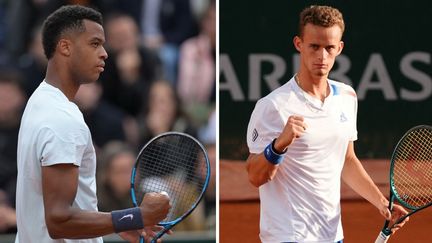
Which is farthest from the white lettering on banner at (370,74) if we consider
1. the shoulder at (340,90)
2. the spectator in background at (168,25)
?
the shoulder at (340,90)

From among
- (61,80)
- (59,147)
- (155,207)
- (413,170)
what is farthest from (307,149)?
(59,147)

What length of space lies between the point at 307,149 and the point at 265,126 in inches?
7.1

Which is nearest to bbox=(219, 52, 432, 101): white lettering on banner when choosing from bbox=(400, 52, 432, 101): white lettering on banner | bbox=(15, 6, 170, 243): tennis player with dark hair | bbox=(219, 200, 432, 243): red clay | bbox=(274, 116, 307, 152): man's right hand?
bbox=(400, 52, 432, 101): white lettering on banner

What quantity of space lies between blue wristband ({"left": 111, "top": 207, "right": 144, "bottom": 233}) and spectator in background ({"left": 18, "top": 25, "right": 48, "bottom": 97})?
317 centimetres

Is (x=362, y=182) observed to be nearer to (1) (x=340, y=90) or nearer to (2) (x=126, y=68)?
(1) (x=340, y=90)

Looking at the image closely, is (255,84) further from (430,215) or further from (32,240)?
(32,240)

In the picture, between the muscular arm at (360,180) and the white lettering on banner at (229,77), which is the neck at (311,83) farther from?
the white lettering on banner at (229,77)

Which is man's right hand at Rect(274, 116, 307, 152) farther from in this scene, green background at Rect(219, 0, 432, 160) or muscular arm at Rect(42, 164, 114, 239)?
green background at Rect(219, 0, 432, 160)

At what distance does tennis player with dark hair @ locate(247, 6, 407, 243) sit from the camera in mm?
4254

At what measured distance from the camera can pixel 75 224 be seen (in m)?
3.49

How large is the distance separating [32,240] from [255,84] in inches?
116

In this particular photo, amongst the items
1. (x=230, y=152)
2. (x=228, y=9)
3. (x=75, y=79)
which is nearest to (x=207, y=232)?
(x=230, y=152)

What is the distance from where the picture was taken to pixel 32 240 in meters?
3.61

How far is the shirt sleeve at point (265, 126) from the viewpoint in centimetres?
426
